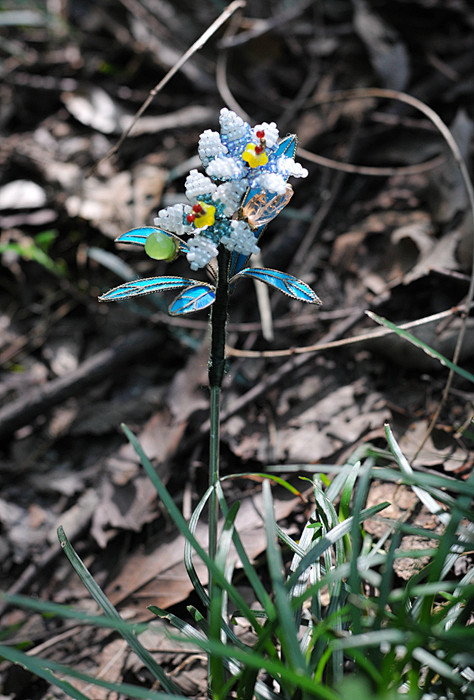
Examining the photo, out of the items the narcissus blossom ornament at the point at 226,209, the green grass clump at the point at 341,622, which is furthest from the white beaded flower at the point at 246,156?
the green grass clump at the point at 341,622

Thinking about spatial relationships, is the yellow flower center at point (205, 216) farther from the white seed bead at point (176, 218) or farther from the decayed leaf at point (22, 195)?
the decayed leaf at point (22, 195)

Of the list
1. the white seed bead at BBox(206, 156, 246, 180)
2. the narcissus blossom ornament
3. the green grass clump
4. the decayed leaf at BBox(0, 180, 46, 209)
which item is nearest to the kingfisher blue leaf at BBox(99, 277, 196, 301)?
the narcissus blossom ornament

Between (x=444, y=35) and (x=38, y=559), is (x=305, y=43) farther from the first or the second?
(x=38, y=559)

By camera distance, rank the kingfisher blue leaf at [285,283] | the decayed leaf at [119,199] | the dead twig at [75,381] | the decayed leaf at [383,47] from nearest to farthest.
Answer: the kingfisher blue leaf at [285,283] → the dead twig at [75,381] → the decayed leaf at [119,199] → the decayed leaf at [383,47]

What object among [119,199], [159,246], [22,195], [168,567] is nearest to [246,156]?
[159,246]

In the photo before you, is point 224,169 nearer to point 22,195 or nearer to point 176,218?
point 176,218

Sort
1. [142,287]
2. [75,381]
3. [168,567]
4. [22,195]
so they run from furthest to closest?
[22,195], [75,381], [168,567], [142,287]

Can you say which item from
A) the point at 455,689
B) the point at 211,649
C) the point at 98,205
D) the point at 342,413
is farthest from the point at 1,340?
the point at 455,689
